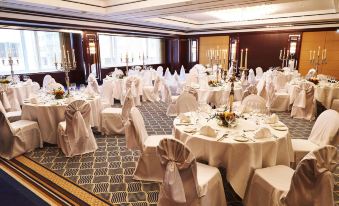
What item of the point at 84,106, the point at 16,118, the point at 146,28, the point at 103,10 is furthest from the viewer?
the point at 146,28

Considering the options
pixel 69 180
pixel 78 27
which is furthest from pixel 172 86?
pixel 69 180

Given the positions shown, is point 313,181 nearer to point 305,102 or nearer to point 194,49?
point 305,102

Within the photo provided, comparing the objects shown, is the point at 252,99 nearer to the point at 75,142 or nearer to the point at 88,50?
the point at 75,142

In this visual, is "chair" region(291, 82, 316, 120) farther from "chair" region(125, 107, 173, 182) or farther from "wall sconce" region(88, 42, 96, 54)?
"wall sconce" region(88, 42, 96, 54)

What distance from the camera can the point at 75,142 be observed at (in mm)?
4176

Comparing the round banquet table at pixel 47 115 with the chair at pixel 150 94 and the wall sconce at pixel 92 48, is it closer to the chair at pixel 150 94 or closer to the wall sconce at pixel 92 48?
the chair at pixel 150 94

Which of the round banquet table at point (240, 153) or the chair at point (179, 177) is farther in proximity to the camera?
the round banquet table at point (240, 153)

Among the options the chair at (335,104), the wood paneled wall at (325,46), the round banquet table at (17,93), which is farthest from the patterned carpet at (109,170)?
the wood paneled wall at (325,46)

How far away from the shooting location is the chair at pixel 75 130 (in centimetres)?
406

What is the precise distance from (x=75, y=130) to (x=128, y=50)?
11.0 m

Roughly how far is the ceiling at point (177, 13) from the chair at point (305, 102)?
90.4 inches

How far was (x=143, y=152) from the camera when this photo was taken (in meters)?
3.35

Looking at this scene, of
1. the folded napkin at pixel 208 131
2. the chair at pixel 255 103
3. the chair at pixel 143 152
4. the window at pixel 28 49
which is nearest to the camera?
the folded napkin at pixel 208 131

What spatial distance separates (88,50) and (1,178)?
7911 millimetres
